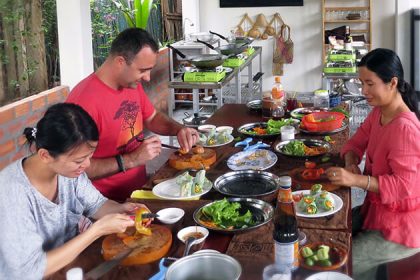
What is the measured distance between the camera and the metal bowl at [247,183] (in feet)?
7.16

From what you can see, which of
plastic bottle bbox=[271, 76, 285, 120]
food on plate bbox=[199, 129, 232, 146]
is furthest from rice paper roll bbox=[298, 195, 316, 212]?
plastic bottle bbox=[271, 76, 285, 120]

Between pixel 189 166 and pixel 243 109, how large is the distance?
1.24 meters

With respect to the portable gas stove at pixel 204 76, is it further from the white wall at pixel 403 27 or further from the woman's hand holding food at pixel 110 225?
the white wall at pixel 403 27

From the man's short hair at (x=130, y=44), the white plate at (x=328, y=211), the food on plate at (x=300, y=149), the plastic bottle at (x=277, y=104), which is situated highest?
the man's short hair at (x=130, y=44)

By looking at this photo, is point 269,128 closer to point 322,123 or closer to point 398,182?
point 322,123

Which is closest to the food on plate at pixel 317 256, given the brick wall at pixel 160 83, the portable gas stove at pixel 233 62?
the portable gas stove at pixel 233 62

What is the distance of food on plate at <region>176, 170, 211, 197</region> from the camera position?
85.6 inches

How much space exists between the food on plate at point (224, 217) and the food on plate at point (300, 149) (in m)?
0.73

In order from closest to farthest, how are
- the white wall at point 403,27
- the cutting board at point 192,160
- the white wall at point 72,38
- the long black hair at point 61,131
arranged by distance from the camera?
the long black hair at point 61,131
the cutting board at point 192,160
the white wall at point 72,38
the white wall at point 403,27

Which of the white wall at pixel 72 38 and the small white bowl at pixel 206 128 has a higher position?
the white wall at pixel 72 38

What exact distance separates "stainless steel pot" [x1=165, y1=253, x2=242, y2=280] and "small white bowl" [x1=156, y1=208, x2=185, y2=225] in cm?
35

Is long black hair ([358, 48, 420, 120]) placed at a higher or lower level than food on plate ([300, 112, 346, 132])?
higher

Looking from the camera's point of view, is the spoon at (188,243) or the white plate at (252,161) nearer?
the spoon at (188,243)

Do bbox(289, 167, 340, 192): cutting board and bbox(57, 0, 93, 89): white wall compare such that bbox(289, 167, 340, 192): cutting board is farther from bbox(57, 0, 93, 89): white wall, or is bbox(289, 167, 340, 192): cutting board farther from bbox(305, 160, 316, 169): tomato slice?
bbox(57, 0, 93, 89): white wall
